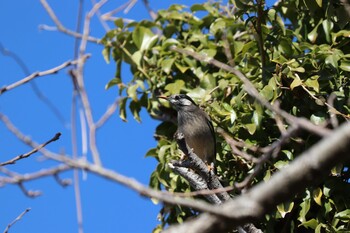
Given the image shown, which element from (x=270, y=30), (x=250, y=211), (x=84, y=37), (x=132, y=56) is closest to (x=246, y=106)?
(x=270, y=30)

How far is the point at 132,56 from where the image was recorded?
6645mm

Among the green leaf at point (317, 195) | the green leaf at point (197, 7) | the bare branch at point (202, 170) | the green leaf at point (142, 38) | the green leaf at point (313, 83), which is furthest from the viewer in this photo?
the green leaf at point (197, 7)

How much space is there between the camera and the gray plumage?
20.4 feet

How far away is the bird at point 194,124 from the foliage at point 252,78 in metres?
0.13

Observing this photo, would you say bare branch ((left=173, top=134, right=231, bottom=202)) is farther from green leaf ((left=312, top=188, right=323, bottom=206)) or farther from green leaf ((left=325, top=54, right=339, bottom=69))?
green leaf ((left=325, top=54, right=339, bottom=69))

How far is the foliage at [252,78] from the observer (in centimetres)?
515

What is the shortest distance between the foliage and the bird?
5.0 inches

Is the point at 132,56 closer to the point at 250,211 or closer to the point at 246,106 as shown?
the point at 246,106

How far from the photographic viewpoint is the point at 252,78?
18.4ft

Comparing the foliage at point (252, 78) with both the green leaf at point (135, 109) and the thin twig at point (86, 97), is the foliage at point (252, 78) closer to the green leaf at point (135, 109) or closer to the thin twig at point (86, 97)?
the green leaf at point (135, 109)

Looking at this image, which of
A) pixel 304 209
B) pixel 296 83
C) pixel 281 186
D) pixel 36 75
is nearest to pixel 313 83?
pixel 296 83

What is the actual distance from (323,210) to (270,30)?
5.80 ft

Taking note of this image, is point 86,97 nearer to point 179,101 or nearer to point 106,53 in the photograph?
point 179,101

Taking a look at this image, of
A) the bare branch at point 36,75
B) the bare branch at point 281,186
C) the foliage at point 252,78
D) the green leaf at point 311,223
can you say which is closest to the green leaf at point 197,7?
the foliage at point 252,78
